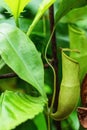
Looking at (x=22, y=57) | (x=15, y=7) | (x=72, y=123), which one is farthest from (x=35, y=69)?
(x=72, y=123)

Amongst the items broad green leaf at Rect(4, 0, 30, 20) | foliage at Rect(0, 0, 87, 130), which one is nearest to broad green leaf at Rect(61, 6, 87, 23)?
foliage at Rect(0, 0, 87, 130)

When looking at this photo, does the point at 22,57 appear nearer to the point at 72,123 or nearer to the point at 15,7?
the point at 15,7

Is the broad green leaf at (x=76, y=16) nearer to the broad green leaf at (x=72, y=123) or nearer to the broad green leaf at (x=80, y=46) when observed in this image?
the broad green leaf at (x=80, y=46)

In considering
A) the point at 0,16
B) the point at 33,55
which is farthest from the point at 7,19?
the point at 33,55

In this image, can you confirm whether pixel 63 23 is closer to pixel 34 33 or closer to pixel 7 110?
pixel 34 33

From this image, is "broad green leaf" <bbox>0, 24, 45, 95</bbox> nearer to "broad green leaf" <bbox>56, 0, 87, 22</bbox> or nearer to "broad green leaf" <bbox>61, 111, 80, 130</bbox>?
"broad green leaf" <bbox>56, 0, 87, 22</bbox>

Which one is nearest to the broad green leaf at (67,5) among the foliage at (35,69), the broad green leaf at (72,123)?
the foliage at (35,69)

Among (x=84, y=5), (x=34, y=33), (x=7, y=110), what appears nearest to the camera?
(x=7, y=110)
